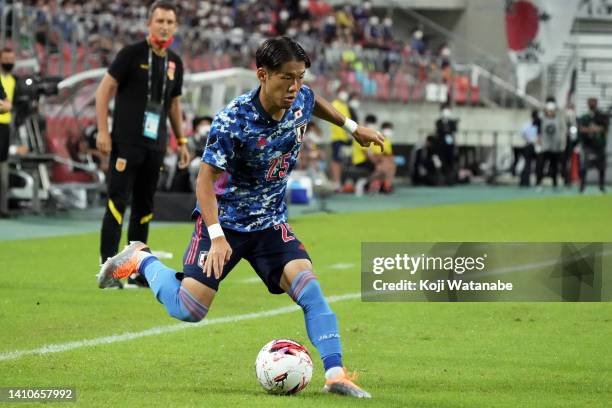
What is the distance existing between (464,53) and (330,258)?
33.7 meters

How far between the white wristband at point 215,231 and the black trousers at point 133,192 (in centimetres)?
450

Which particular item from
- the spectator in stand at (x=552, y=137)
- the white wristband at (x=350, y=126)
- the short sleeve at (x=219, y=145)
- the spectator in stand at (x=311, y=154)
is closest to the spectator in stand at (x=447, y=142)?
the spectator in stand at (x=552, y=137)

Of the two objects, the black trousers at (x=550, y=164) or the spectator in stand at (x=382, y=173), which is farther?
the black trousers at (x=550, y=164)

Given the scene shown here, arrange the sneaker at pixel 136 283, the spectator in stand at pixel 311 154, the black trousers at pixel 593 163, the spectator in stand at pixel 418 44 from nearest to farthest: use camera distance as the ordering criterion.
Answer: the sneaker at pixel 136 283 → the spectator in stand at pixel 311 154 → the black trousers at pixel 593 163 → the spectator in stand at pixel 418 44

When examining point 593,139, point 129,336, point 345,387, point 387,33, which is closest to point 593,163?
point 593,139

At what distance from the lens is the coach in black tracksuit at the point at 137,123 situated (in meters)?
11.1

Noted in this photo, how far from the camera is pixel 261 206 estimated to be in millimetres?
7074

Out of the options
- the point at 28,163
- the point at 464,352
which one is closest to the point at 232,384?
the point at 464,352

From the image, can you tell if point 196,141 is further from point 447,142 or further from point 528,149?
point 528,149

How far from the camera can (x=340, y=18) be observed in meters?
39.9

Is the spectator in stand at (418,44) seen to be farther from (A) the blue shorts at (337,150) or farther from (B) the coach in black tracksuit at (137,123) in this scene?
(B) the coach in black tracksuit at (137,123)

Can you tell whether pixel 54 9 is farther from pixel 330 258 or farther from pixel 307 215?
pixel 330 258

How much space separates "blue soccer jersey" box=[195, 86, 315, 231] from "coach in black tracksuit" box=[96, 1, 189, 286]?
13.5 feet

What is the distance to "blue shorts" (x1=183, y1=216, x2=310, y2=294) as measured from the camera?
702 cm
